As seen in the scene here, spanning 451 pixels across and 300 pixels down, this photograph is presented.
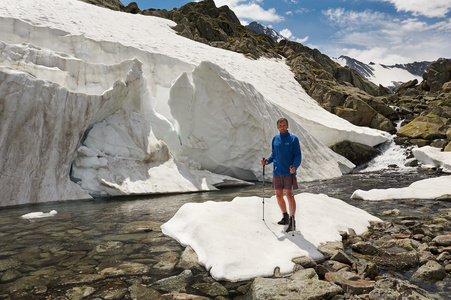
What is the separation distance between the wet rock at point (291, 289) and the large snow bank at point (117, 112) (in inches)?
368

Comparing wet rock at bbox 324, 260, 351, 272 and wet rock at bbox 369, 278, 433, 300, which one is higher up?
wet rock at bbox 369, 278, 433, 300

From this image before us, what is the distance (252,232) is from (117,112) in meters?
10.8

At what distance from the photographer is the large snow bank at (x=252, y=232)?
4.27 meters

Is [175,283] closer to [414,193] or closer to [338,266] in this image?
[338,266]

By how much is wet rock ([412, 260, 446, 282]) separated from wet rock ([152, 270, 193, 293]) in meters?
3.05

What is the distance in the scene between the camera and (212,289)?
3.77 meters

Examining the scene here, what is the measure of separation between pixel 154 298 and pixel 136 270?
0.94 meters

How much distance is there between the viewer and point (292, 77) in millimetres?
39156

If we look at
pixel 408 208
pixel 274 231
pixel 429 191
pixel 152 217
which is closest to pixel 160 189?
pixel 152 217

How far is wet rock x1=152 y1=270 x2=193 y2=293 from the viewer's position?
3.76 meters

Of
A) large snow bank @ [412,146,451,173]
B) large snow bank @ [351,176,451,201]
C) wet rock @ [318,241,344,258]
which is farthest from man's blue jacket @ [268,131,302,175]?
large snow bank @ [412,146,451,173]

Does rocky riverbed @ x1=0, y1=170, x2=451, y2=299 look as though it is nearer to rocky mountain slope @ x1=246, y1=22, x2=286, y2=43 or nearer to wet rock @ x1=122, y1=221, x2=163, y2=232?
wet rock @ x1=122, y1=221, x2=163, y2=232

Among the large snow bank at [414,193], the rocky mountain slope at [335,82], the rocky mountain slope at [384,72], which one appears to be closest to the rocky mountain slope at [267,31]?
the rocky mountain slope at [384,72]

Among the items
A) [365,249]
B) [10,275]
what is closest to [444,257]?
[365,249]
